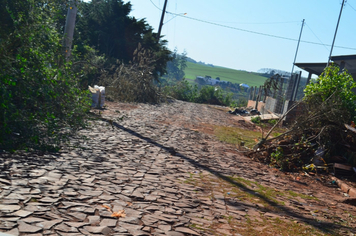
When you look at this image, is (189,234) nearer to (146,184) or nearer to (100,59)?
(146,184)

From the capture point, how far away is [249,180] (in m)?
6.72

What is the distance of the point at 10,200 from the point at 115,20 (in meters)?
25.6

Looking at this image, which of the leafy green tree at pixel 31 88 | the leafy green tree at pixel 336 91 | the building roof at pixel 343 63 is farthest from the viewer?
the building roof at pixel 343 63

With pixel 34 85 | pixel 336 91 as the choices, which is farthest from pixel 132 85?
pixel 34 85

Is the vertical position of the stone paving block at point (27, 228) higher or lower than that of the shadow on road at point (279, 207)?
lower

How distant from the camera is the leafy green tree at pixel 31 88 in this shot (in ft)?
18.9

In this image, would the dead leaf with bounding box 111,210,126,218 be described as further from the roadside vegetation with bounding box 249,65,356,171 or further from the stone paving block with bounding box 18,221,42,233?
the roadside vegetation with bounding box 249,65,356,171

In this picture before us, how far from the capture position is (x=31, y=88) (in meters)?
6.18

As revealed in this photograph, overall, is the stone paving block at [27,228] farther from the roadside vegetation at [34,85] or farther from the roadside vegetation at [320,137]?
the roadside vegetation at [320,137]

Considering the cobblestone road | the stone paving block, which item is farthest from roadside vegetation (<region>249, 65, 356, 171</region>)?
the stone paving block

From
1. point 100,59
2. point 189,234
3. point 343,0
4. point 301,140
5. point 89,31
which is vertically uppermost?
point 343,0

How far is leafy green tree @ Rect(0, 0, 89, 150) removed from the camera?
575 centimetres

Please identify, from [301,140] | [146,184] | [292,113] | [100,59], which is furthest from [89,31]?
[146,184]

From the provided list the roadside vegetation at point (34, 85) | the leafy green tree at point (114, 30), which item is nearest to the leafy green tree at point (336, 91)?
the roadside vegetation at point (34, 85)
